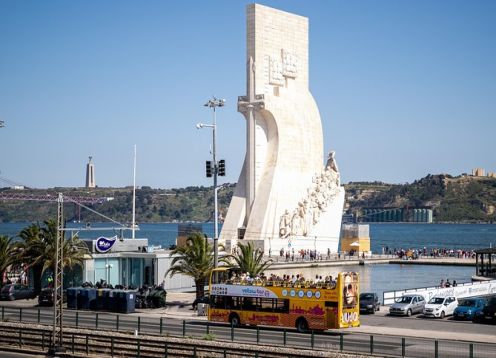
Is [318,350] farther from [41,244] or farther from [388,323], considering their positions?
[41,244]

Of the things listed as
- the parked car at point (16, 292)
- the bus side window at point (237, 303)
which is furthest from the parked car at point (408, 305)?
the parked car at point (16, 292)

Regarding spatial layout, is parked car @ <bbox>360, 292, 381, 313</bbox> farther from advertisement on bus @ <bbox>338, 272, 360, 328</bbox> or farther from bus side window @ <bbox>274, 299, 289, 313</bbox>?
bus side window @ <bbox>274, 299, 289, 313</bbox>

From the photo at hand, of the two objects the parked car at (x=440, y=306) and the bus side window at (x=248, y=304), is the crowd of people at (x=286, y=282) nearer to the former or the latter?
the bus side window at (x=248, y=304)

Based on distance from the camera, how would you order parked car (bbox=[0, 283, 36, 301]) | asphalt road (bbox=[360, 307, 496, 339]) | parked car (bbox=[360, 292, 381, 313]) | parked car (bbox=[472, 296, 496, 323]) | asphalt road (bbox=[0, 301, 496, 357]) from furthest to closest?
parked car (bbox=[0, 283, 36, 301]) < parked car (bbox=[360, 292, 381, 313]) < parked car (bbox=[472, 296, 496, 323]) < asphalt road (bbox=[360, 307, 496, 339]) < asphalt road (bbox=[0, 301, 496, 357])

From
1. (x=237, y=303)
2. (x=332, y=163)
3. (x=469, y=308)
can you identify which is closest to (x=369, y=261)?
(x=332, y=163)

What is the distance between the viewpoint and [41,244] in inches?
1725

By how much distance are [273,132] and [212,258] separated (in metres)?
32.8

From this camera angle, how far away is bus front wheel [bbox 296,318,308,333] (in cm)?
3173

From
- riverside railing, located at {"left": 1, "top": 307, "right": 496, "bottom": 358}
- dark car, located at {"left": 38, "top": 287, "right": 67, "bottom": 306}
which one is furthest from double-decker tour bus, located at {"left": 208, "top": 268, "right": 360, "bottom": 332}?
dark car, located at {"left": 38, "top": 287, "right": 67, "bottom": 306}

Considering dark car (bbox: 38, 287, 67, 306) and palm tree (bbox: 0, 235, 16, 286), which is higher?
palm tree (bbox: 0, 235, 16, 286)

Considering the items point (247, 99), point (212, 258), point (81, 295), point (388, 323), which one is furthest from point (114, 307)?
point (247, 99)

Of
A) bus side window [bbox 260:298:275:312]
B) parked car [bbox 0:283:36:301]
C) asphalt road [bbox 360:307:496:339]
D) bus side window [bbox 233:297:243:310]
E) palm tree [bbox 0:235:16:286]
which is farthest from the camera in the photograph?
parked car [bbox 0:283:36:301]

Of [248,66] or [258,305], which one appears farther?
[248,66]

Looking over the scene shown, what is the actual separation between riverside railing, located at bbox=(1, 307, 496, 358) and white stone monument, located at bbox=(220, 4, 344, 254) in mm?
35447
